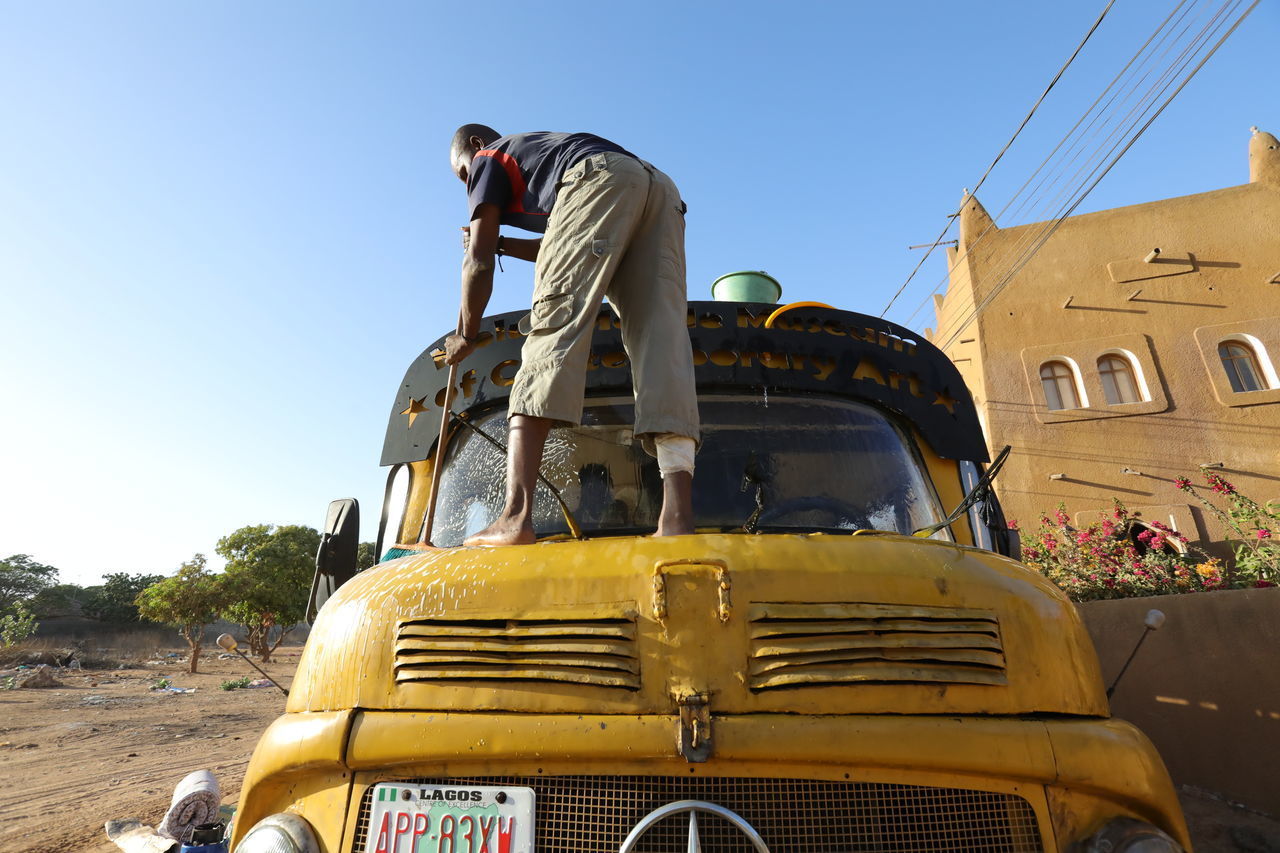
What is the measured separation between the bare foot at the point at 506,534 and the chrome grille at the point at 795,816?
56 centimetres

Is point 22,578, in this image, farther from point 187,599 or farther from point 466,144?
point 466,144

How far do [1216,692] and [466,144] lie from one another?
4.61 meters

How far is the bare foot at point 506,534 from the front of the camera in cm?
167

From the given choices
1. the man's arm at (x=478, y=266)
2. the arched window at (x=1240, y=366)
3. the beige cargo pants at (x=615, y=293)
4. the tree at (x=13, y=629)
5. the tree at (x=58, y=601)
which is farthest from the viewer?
the tree at (x=58, y=601)

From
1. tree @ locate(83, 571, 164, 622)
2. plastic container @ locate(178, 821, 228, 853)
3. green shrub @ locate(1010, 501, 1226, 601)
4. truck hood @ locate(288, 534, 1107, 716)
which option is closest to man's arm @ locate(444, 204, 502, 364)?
truck hood @ locate(288, 534, 1107, 716)

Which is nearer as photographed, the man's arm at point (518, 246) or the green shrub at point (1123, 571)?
the man's arm at point (518, 246)

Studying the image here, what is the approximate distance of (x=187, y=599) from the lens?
74.3ft

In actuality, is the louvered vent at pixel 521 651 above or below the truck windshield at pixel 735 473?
below

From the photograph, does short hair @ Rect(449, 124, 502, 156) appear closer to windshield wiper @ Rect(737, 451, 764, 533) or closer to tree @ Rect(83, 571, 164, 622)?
windshield wiper @ Rect(737, 451, 764, 533)

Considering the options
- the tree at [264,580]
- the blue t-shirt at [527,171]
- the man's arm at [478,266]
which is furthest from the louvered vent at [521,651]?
the tree at [264,580]

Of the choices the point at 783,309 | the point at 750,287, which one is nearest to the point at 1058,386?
the point at 750,287

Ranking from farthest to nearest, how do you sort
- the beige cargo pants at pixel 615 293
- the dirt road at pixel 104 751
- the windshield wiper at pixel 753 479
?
the dirt road at pixel 104 751
the windshield wiper at pixel 753 479
the beige cargo pants at pixel 615 293

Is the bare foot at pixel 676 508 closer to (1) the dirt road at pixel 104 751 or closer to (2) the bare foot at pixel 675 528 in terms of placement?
(2) the bare foot at pixel 675 528

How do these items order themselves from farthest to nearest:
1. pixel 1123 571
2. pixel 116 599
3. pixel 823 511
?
1. pixel 116 599
2. pixel 1123 571
3. pixel 823 511
